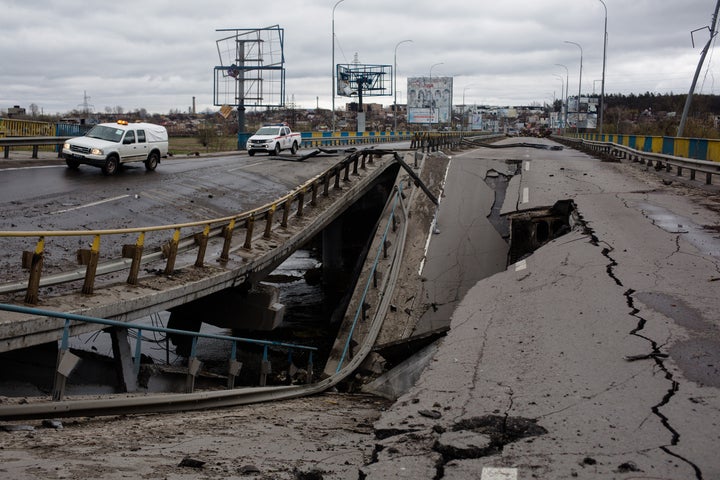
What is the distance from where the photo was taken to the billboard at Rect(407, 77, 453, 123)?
368 ft

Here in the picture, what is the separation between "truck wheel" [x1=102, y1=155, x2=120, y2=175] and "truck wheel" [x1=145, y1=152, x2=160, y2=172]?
1.87m

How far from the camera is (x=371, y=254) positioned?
1842 centimetres

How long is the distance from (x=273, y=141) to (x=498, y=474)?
36.8 m

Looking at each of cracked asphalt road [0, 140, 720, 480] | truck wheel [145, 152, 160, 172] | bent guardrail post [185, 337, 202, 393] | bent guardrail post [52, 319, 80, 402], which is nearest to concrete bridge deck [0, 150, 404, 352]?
Answer: bent guardrail post [52, 319, 80, 402]

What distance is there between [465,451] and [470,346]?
139 inches

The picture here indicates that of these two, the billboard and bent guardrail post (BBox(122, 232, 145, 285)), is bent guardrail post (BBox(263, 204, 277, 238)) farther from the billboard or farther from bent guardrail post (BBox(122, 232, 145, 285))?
the billboard

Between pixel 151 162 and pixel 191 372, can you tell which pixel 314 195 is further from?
pixel 191 372

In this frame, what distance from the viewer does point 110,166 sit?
1056 inches

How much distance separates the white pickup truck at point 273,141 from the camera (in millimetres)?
40500

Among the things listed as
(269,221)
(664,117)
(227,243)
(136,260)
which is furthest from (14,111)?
(664,117)

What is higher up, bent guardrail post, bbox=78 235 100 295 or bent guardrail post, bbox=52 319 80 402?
bent guardrail post, bbox=78 235 100 295

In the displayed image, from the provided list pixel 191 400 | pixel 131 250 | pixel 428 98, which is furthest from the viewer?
pixel 428 98

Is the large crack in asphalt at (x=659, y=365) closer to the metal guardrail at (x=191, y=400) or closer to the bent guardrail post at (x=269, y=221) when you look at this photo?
the metal guardrail at (x=191, y=400)

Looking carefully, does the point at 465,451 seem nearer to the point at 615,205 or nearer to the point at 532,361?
the point at 532,361
